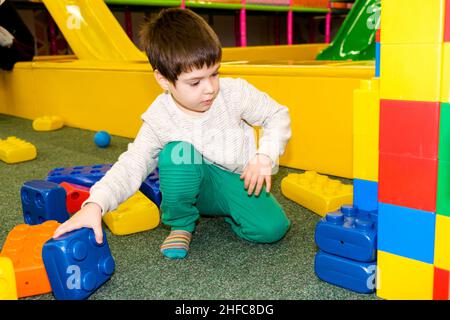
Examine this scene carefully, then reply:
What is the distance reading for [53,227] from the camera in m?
0.80

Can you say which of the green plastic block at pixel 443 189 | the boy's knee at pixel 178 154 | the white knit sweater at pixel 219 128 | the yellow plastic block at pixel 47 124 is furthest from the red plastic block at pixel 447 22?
the yellow plastic block at pixel 47 124

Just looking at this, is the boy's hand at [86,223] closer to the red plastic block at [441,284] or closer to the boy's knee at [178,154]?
the boy's knee at [178,154]

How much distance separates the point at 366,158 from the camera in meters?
0.71

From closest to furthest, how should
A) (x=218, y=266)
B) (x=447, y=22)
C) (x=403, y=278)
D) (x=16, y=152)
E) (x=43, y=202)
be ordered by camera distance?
(x=447, y=22) → (x=403, y=278) → (x=218, y=266) → (x=43, y=202) → (x=16, y=152)

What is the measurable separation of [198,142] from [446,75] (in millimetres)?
439

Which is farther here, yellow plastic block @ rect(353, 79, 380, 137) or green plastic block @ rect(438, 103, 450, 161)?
yellow plastic block @ rect(353, 79, 380, 137)

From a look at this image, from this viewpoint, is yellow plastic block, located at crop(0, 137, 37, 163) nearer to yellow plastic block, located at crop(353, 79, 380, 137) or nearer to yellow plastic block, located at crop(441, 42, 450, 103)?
yellow plastic block, located at crop(353, 79, 380, 137)

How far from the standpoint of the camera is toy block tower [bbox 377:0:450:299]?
533 mm

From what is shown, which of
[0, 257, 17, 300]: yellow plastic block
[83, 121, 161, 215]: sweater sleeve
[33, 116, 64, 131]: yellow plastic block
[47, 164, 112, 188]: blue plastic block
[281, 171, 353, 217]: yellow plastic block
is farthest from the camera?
[33, 116, 64, 131]: yellow plastic block

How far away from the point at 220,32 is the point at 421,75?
12.4 ft

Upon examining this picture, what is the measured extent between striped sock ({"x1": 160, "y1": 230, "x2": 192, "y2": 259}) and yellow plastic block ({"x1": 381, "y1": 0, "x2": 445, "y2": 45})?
0.46m

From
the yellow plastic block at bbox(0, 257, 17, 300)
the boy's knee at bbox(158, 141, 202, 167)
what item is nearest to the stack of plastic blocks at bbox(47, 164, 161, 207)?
the boy's knee at bbox(158, 141, 202, 167)

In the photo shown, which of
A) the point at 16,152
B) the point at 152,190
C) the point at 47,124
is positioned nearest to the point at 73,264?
the point at 152,190

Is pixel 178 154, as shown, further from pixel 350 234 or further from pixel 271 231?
pixel 350 234
